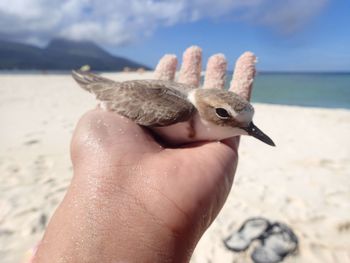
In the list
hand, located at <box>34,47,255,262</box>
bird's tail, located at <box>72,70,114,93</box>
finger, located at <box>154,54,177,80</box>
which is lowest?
hand, located at <box>34,47,255,262</box>

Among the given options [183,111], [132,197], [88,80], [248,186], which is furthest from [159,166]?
[248,186]

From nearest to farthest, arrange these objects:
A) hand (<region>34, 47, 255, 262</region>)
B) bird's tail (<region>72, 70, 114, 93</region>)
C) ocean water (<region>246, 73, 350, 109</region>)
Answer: hand (<region>34, 47, 255, 262</region>)
bird's tail (<region>72, 70, 114, 93</region>)
ocean water (<region>246, 73, 350, 109</region>)

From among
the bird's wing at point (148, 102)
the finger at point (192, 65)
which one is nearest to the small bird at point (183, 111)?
the bird's wing at point (148, 102)

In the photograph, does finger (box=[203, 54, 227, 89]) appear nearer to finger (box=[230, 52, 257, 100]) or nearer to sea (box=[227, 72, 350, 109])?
finger (box=[230, 52, 257, 100])

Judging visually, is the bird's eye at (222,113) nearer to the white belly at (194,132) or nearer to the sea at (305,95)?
the white belly at (194,132)

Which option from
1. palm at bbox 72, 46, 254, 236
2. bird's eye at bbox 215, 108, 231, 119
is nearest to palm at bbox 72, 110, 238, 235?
palm at bbox 72, 46, 254, 236

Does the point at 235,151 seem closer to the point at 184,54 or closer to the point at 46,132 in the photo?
the point at 184,54

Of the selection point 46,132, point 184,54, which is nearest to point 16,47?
point 46,132
